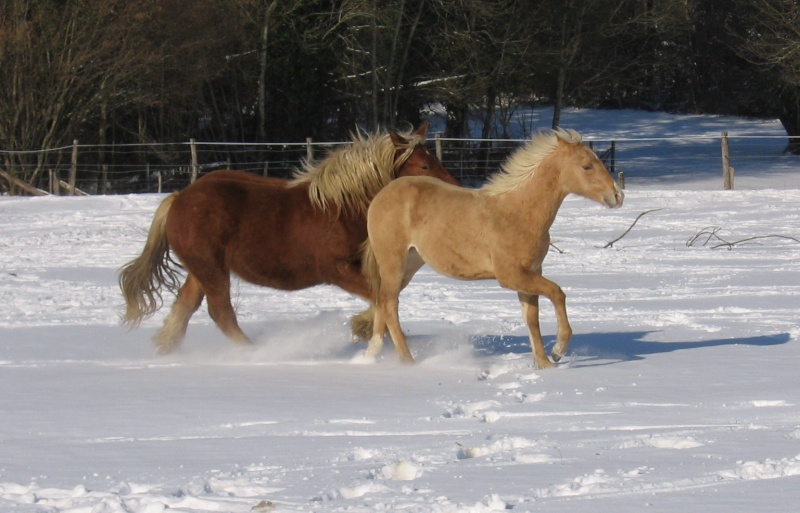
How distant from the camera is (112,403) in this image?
19.3 ft

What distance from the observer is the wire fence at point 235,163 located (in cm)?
2356

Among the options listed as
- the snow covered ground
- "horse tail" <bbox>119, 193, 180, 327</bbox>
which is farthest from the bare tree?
"horse tail" <bbox>119, 193, 180, 327</bbox>

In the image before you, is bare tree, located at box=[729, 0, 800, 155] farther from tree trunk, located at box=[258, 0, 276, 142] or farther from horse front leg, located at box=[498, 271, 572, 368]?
horse front leg, located at box=[498, 271, 572, 368]

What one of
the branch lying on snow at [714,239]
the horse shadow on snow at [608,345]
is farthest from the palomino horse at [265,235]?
the branch lying on snow at [714,239]

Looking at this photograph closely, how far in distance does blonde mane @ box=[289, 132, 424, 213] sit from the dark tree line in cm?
1708

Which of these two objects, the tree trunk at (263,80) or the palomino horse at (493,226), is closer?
the palomino horse at (493,226)

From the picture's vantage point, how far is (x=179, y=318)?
26.5ft

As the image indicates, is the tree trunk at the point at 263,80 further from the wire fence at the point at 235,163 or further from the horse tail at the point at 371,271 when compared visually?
the horse tail at the point at 371,271

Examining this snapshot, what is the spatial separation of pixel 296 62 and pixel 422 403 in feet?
74.5

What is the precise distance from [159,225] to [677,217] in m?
11.1

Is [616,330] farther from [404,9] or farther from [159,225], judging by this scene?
[404,9]

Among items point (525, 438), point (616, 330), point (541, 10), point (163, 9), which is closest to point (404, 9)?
point (541, 10)

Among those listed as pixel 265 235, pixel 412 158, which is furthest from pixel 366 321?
pixel 412 158

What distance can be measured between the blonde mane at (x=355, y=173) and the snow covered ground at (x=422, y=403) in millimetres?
1133
